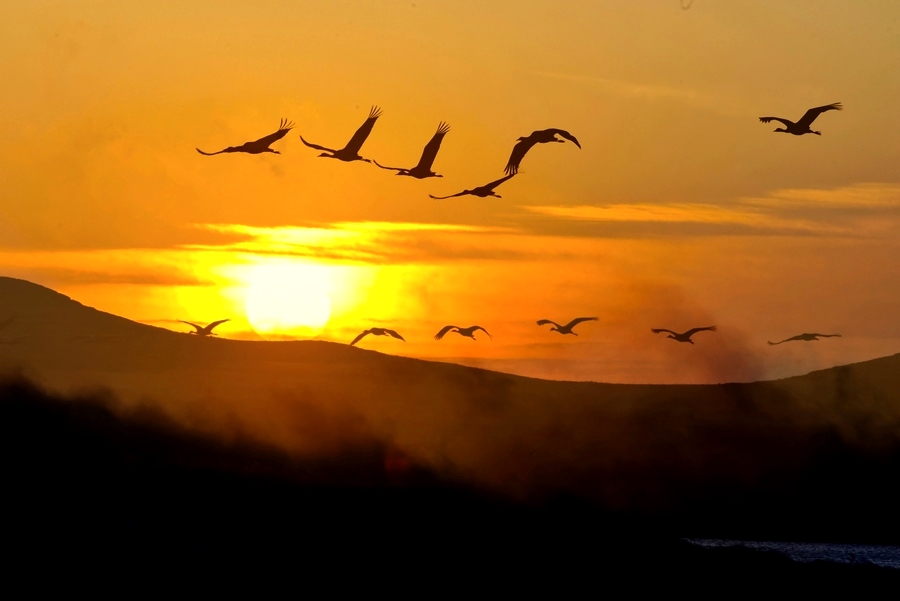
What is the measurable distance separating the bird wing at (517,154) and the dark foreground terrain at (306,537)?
14.0m

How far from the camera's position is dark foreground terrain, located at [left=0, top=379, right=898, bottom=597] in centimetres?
4553

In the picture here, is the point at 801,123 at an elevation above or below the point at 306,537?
above

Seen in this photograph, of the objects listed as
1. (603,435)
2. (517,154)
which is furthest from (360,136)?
(603,435)

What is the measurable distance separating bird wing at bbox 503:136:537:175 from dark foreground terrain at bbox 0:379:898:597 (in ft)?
45.8

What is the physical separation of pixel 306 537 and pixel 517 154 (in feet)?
51.2

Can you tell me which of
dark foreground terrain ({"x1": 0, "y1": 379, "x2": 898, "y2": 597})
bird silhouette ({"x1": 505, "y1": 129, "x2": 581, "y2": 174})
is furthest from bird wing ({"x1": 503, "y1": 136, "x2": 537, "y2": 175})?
dark foreground terrain ({"x1": 0, "y1": 379, "x2": 898, "y2": 597})

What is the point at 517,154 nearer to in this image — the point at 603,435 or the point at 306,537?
the point at 306,537

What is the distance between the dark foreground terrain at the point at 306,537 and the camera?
149 ft

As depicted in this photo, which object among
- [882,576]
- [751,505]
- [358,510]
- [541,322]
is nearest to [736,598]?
[882,576]

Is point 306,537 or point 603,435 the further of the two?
point 603,435

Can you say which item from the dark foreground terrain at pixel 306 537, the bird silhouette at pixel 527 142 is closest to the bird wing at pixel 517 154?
the bird silhouette at pixel 527 142

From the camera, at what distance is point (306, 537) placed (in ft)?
165

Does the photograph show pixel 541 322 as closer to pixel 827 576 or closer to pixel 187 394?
pixel 827 576

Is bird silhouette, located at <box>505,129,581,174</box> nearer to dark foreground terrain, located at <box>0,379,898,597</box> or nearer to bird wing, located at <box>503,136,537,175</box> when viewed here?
bird wing, located at <box>503,136,537,175</box>
